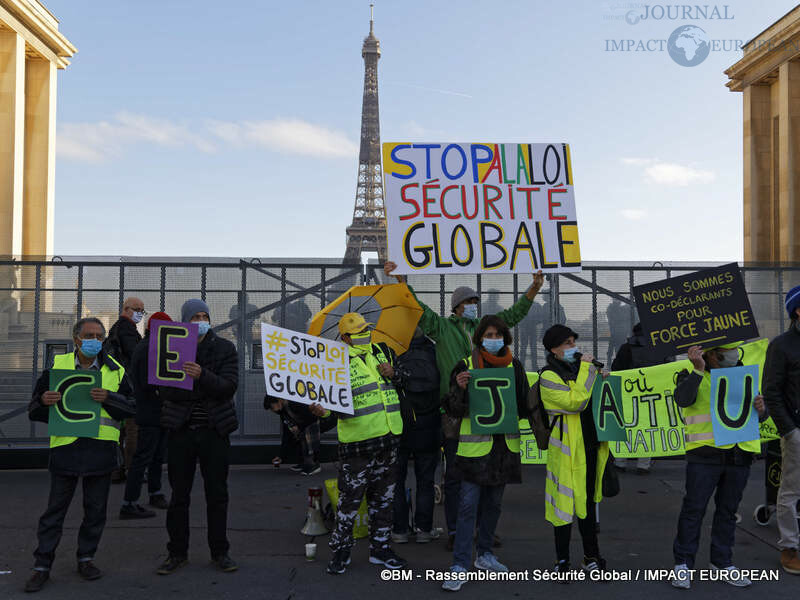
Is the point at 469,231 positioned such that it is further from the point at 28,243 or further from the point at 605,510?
the point at 28,243

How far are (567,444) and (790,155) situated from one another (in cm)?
2894

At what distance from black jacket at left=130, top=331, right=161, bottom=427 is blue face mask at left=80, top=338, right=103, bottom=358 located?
1.24m

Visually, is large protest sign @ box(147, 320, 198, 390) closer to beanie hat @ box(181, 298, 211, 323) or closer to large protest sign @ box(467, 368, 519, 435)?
beanie hat @ box(181, 298, 211, 323)

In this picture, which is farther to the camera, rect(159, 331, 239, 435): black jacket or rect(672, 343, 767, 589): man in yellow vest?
rect(159, 331, 239, 435): black jacket

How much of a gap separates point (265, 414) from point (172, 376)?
514 cm

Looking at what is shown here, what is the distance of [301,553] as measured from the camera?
5805mm

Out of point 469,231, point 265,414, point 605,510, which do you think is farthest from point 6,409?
point 605,510

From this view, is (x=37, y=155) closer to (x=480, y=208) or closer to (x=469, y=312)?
(x=480, y=208)

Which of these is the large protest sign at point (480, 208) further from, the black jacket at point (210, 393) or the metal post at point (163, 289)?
the metal post at point (163, 289)


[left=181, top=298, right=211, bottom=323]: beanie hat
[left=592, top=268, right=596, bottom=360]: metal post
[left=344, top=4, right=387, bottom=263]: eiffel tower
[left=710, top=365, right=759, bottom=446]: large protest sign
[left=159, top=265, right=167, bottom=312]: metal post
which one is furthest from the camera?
[left=344, top=4, right=387, bottom=263]: eiffel tower

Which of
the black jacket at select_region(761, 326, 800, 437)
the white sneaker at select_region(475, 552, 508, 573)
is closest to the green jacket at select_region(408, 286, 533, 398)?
the white sneaker at select_region(475, 552, 508, 573)

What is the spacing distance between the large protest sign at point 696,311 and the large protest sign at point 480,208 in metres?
1.65

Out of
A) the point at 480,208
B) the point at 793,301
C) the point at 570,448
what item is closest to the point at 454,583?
the point at 570,448

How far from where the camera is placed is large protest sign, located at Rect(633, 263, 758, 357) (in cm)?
501
